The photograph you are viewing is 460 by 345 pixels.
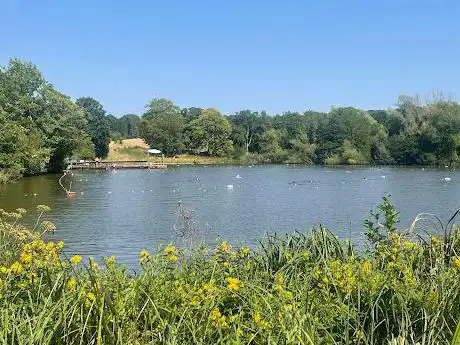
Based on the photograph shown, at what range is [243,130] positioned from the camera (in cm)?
11256

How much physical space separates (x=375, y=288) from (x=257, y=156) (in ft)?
328

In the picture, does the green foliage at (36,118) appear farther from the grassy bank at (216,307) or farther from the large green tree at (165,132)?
the grassy bank at (216,307)

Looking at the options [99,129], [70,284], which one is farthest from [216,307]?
[99,129]

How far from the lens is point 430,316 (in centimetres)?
330

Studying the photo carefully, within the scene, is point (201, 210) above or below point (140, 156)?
below

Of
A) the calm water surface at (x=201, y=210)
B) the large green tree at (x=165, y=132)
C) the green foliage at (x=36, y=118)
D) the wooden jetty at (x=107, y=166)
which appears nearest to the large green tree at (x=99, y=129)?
the large green tree at (x=165, y=132)

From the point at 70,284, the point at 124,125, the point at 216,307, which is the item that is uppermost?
the point at 124,125

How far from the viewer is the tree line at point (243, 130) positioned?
5556 cm

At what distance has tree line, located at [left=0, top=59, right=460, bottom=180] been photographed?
55562mm

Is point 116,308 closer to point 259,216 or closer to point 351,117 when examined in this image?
point 259,216

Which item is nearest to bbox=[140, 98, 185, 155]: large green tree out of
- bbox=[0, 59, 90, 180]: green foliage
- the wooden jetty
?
the wooden jetty

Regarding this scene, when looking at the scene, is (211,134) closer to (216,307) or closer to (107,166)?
(107,166)

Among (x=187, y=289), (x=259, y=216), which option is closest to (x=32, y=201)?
(x=259, y=216)

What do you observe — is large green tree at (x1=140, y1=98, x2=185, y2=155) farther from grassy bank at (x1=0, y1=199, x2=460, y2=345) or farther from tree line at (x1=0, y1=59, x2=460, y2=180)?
grassy bank at (x1=0, y1=199, x2=460, y2=345)
